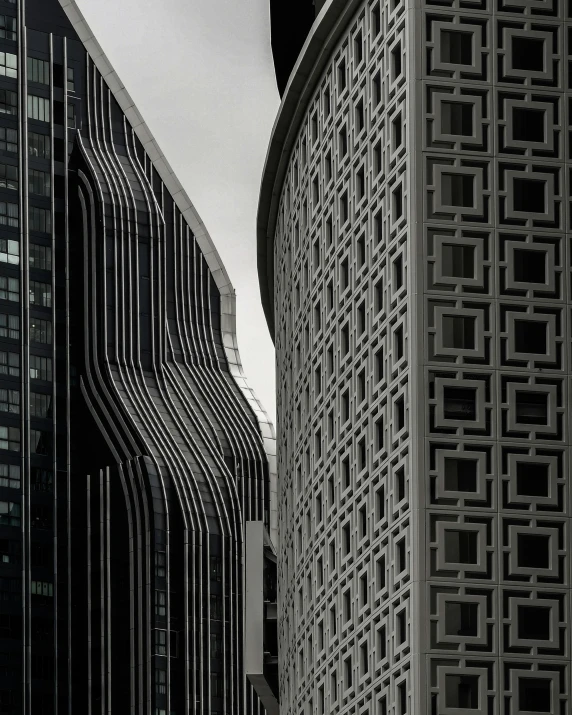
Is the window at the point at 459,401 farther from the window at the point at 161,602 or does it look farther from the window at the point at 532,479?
the window at the point at 161,602

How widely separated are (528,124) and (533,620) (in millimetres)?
21104

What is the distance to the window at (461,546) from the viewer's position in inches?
2958

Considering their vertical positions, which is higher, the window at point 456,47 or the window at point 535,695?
the window at point 456,47

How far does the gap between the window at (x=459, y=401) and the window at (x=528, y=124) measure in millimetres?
11298

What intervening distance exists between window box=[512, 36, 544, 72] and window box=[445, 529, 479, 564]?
20.4 meters

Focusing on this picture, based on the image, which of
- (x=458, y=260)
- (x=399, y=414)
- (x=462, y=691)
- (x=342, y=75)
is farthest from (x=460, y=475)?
(x=342, y=75)

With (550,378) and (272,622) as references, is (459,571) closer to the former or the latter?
(550,378)

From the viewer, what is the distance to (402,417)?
261 ft

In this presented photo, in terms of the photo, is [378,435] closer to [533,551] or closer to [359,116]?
[533,551]

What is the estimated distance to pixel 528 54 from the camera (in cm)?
8112

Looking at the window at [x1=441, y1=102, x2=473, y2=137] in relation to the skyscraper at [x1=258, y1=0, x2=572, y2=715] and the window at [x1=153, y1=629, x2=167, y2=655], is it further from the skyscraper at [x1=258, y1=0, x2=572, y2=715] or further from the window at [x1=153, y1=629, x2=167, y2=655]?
the window at [x1=153, y1=629, x2=167, y2=655]

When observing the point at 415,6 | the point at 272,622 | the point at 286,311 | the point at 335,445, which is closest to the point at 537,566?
the point at 335,445

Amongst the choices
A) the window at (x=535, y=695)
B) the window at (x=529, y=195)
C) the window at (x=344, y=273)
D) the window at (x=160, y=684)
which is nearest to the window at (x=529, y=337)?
the window at (x=529, y=195)

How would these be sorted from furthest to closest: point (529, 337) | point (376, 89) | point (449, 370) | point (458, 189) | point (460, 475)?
point (376, 89)
point (458, 189)
point (529, 337)
point (449, 370)
point (460, 475)
